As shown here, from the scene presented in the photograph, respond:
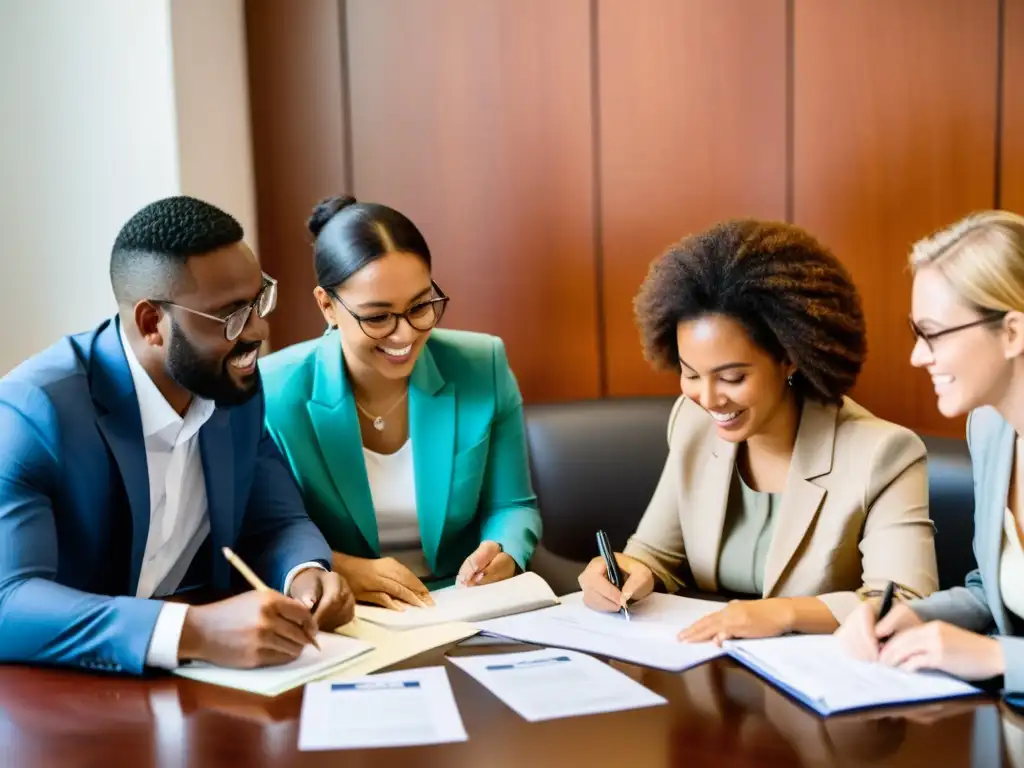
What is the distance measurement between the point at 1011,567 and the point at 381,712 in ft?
3.34

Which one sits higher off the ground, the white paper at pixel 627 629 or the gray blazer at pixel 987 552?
the gray blazer at pixel 987 552

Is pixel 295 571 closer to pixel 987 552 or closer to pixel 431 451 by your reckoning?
pixel 431 451

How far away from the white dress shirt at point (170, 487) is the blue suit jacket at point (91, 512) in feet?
0.11

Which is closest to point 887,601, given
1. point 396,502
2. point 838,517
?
point 838,517

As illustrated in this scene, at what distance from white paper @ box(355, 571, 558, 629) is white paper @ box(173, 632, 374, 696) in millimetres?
179

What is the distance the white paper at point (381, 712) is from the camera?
1187 mm

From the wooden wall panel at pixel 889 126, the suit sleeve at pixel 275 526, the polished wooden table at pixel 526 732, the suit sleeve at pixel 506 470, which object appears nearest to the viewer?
the polished wooden table at pixel 526 732

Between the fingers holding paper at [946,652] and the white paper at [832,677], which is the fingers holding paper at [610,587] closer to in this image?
the white paper at [832,677]

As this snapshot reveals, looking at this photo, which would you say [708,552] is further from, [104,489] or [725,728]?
[104,489]

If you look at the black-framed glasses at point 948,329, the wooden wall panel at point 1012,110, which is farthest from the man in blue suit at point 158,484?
the wooden wall panel at point 1012,110

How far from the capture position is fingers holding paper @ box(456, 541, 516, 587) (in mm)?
1946

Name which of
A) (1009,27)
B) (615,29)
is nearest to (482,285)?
(615,29)

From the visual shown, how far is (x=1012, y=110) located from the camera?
3.14 meters

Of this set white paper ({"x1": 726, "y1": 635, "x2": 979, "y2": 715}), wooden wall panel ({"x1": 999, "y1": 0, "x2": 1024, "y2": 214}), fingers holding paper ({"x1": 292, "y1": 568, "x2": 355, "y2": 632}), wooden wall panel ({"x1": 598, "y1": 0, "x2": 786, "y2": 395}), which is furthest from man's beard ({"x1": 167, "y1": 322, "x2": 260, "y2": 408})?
wooden wall panel ({"x1": 999, "y1": 0, "x2": 1024, "y2": 214})
